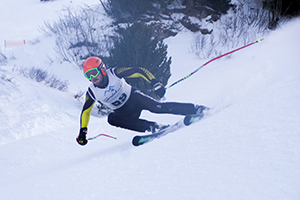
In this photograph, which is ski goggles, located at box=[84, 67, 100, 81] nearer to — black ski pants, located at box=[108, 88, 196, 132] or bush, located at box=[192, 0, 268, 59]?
black ski pants, located at box=[108, 88, 196, 132]

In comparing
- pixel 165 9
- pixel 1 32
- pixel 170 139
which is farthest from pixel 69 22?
pixel 170 139

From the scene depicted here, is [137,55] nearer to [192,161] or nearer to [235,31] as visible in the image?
[192,161]


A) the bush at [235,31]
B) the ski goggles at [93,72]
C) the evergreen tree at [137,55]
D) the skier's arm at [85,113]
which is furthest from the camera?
the bush at [235,31]

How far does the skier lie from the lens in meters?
2.69

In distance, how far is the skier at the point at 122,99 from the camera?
2689 millimetres

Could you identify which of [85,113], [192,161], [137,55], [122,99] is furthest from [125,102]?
[137,55]

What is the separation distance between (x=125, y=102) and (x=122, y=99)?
6cm

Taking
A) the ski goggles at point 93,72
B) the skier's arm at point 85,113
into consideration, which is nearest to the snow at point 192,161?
the skier's arm at point 85,113

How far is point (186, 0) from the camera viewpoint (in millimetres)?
13852

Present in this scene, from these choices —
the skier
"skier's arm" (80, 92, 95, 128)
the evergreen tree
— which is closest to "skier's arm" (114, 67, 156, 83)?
the skier

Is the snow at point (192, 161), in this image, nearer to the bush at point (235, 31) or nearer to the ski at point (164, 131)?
the ski at point (164, 131)

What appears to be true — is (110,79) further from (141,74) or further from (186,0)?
(186,0)

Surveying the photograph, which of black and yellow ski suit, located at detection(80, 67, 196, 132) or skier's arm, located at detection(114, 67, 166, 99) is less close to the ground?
skier's arm, located at detection(114, 67, 166, 99)

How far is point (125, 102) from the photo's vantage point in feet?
9.53
